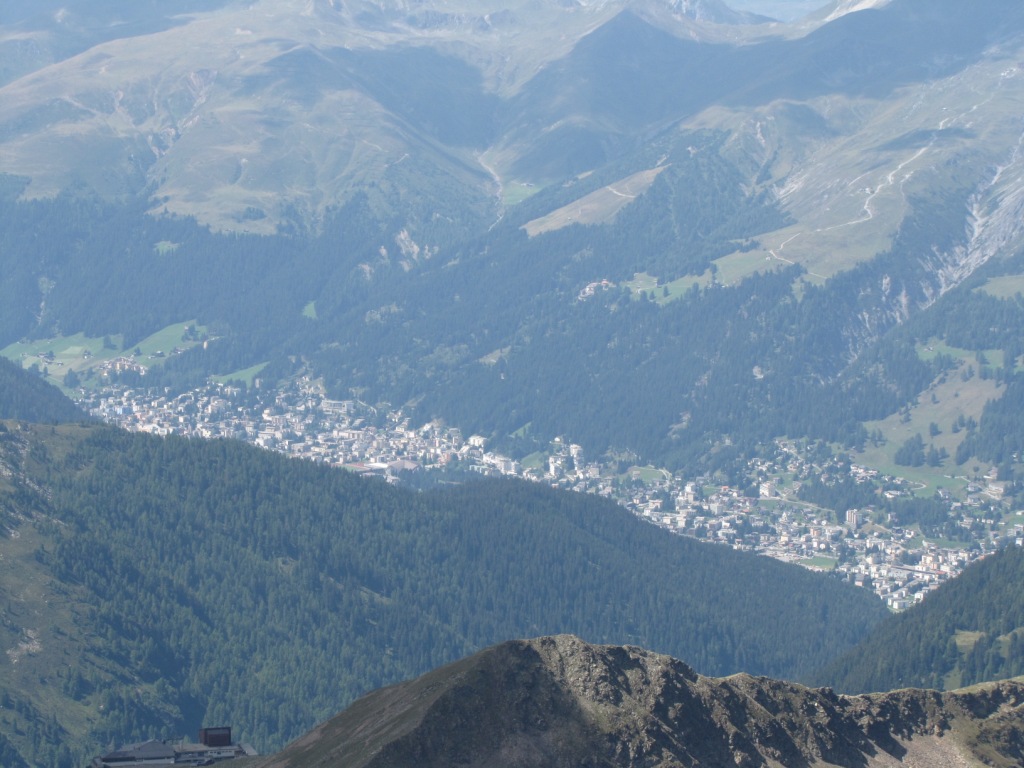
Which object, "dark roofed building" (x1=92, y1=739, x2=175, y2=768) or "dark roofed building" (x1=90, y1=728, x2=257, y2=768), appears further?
"dark roofed building" (x1=92, y1=739, x2=175, y2=768)

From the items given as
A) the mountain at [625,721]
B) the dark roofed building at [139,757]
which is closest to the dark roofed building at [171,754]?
the dark roofed building at [139,757]

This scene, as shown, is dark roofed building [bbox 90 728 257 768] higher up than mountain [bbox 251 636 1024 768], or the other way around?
mountain [bbox 251 636 1024 768]

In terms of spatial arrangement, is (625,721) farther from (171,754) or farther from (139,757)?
(139,757)

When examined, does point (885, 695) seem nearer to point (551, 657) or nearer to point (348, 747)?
point (551, 657)

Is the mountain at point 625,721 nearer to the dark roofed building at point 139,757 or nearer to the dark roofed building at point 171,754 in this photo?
the dark roofed building at point 171,754

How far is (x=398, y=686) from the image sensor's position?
152250 mm

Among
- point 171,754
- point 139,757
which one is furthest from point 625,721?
point 139,757

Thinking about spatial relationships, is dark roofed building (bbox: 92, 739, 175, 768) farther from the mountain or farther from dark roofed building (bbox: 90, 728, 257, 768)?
the mountain

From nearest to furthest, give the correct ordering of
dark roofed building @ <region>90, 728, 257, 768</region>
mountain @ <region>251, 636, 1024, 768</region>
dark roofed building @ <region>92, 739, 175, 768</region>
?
1. mountain @ <region>251, 636, 1024, 768</region>
2. dark roofed building @ <region>90, 728, 257, 768</region>
3. dark roofed building @ <region>92, 739, 175, 768</region>

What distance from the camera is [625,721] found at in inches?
5330

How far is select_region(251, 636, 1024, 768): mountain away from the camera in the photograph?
13188cm

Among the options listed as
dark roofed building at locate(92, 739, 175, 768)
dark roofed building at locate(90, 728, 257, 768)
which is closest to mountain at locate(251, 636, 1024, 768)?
dark roofed building at locate(90, 728, 257, 768)

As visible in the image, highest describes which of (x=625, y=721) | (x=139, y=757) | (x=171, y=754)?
(x=625, y=721)

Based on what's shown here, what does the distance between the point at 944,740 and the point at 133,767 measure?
205ft
